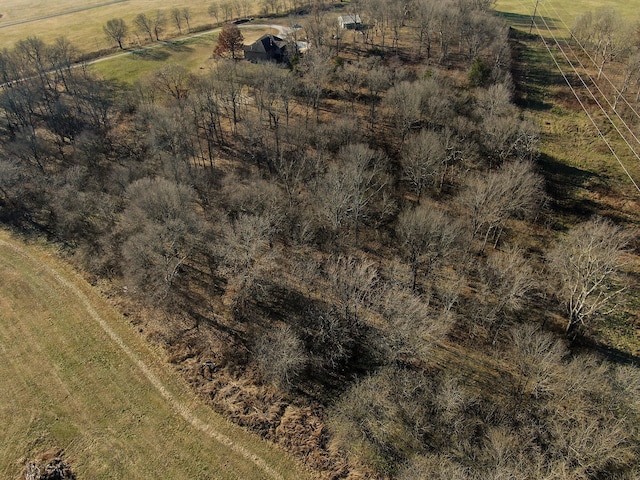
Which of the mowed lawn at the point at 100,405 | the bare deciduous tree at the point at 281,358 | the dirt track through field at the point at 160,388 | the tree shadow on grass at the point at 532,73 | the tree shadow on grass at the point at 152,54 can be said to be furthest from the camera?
the tree shadow on grass at the point at 152,54

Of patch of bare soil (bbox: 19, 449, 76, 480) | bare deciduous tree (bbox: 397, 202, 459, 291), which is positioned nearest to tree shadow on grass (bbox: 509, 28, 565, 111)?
bare deciduous tree (bbox: 397, 202, 459, 291)

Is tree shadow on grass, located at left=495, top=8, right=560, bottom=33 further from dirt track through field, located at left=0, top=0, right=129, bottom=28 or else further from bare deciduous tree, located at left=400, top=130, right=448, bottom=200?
dirt track through field, located at left=0, top=0, right=129, bottom=28

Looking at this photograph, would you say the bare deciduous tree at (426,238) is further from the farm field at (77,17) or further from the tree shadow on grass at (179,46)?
the farm field at (77,17)

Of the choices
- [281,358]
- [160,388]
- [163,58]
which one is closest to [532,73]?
[281,358]

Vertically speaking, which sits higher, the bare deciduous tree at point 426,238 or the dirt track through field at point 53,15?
the dirt track through field at point 53,15

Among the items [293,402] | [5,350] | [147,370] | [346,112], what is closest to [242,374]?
[293,402]

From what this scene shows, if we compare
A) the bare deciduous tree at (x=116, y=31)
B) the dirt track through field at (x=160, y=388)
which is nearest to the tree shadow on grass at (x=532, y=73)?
the dirt track through field at (x=160, y=388)

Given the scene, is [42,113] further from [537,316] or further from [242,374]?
[537,316]
